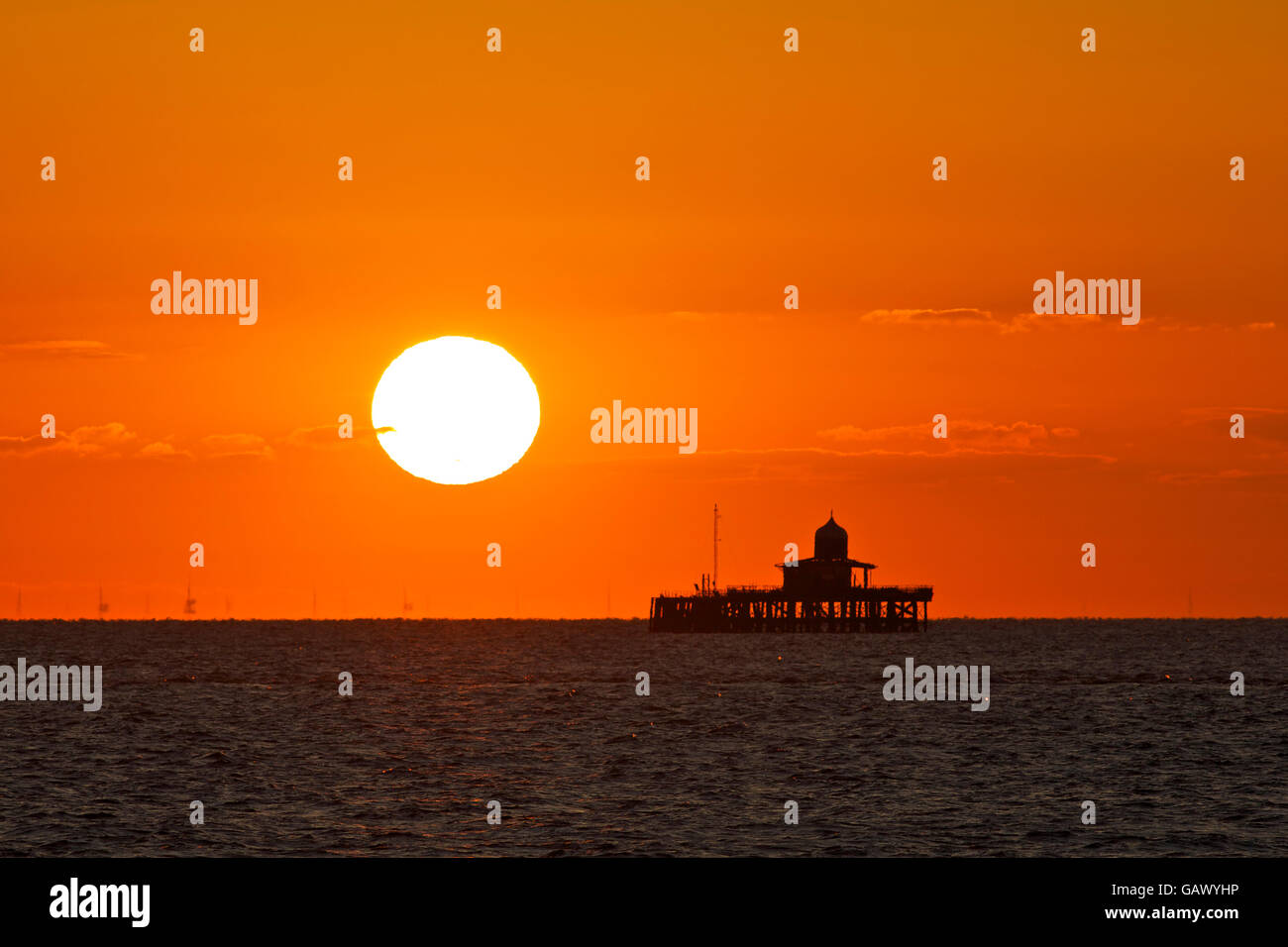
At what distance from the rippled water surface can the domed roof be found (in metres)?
73.6

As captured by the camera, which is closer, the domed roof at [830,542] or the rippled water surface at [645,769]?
the rippled water surface at [645,769]

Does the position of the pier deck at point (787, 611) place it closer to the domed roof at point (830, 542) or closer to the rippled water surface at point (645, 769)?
the domed roof at point (830, 542)

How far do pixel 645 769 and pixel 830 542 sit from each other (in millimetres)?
130879

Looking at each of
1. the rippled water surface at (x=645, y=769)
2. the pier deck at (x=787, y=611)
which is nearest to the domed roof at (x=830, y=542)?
the pier deck at (x=787, y=611)

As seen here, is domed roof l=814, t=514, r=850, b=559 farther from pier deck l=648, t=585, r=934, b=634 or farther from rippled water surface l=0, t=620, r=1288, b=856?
rippled water surface l=0, t=620, r=1288, b=856

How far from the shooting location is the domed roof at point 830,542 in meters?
176

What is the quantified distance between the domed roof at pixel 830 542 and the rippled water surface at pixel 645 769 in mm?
73593

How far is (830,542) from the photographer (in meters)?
176

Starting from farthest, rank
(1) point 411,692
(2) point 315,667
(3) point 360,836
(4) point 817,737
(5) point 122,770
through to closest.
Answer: (2) point 315,667 → (1) point 411,692 → (4) point 817,737 → (5) point 122,770 → (3) point 360,836

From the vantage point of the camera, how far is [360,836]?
33.5 m
